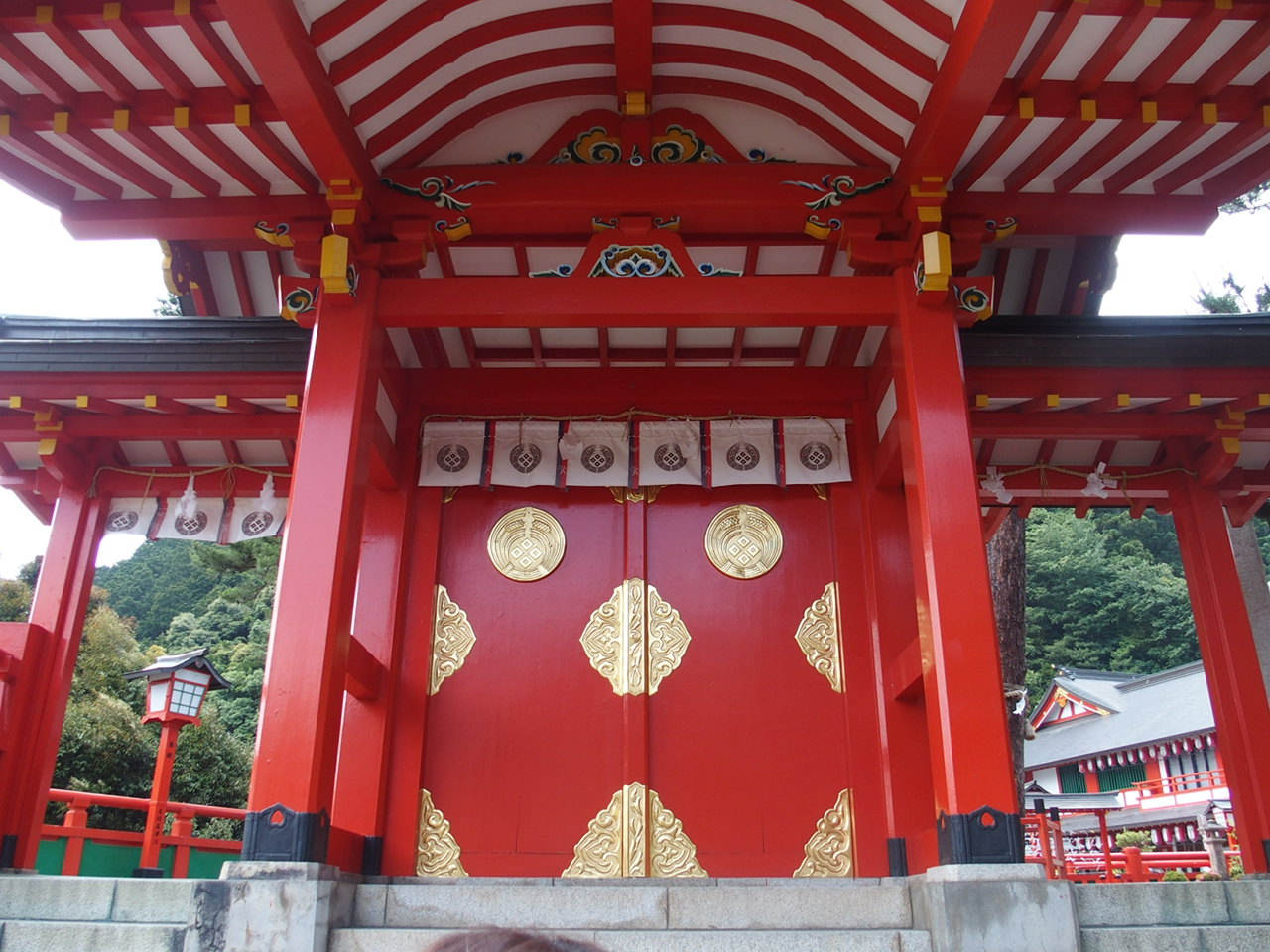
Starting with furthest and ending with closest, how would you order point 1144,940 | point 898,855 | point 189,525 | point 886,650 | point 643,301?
point 189,525 < point 886,650 < point 898,855 < point 643,301 < point 1144,940

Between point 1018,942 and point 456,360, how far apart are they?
200 inches

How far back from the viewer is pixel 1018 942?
3.80 m

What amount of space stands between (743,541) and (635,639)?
3.22 ft

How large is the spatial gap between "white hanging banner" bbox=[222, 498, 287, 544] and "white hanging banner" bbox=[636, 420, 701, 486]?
2.75 meters

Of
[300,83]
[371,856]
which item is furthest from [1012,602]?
[300,83]

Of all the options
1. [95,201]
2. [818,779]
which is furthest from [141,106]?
[818,779]

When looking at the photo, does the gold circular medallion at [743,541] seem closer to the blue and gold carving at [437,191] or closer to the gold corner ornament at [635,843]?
the gold corner ornament at [635,843]

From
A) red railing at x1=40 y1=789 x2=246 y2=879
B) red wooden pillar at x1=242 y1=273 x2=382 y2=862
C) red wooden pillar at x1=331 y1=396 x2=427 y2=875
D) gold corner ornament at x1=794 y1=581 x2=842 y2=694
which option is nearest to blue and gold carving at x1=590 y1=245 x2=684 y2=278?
red wooden pillar at x1=242 y1=273 x2=382 y2=862

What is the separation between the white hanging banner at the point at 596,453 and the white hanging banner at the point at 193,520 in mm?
2803

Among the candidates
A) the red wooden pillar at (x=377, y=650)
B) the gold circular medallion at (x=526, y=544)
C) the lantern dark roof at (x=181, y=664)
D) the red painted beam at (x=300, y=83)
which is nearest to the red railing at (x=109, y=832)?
the lantern dark roof at (x=181, y=664)

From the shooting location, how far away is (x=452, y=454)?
22.0 feet

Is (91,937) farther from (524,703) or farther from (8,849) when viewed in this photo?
(8,849)

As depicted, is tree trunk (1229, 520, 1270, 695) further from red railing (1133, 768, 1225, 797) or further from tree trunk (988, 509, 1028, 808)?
red railing (1133, 768, 1225, 797)

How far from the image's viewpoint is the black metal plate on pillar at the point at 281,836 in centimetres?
410
